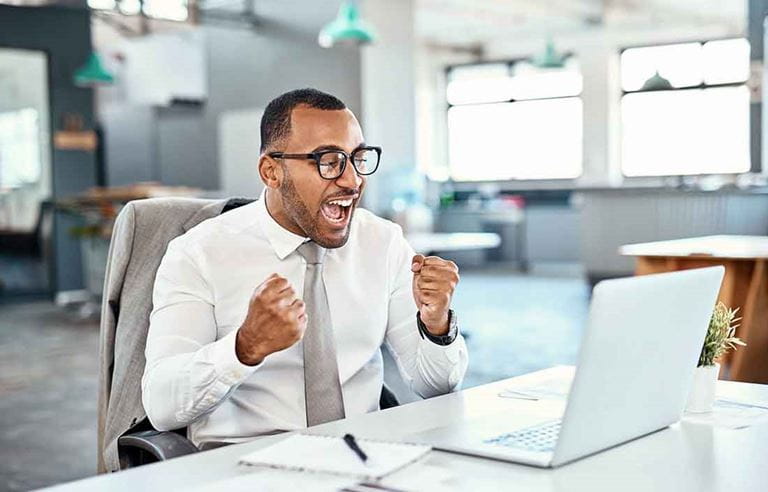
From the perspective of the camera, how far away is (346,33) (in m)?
9.06

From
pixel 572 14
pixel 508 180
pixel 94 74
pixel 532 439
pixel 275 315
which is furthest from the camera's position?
pixel 508 180

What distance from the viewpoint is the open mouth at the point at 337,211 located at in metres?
1.99

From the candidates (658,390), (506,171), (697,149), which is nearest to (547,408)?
(658,390)

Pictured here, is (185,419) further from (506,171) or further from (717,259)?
(506,171)

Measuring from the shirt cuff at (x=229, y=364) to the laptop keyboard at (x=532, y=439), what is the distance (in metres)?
0.47

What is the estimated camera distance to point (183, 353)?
189 cm

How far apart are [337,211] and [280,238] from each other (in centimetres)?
15

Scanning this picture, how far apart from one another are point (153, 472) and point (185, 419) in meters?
0.54

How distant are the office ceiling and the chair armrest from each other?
1177 centimetres

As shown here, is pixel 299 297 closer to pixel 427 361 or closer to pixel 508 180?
pixel 427 361

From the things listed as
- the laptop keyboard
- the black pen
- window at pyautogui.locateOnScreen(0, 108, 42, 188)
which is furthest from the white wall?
the black pen

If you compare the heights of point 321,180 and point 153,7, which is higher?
point 153,7

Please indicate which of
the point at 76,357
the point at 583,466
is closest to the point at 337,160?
the point at 583,466

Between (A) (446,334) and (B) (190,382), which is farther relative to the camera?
(A) (446,334)
